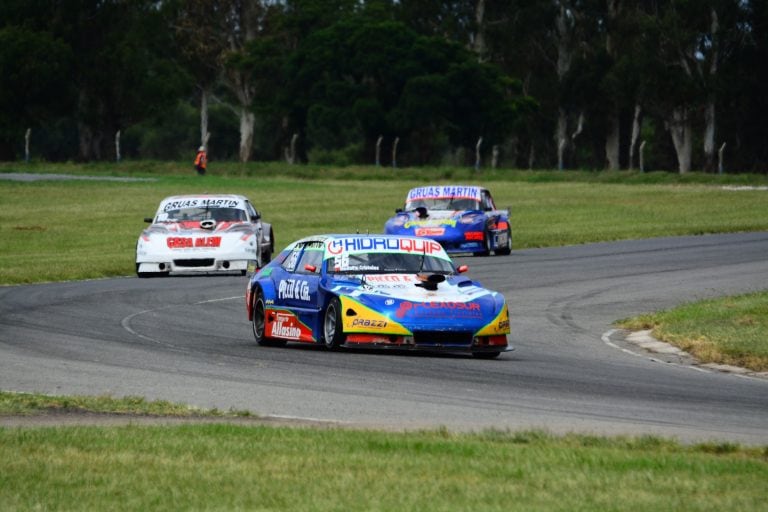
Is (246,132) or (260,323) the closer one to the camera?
(260,323)

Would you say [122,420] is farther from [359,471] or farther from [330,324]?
[330,324]

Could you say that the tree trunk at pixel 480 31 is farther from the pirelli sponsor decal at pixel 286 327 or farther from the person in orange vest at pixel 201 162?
the pirelli sponsor decal at pixel 286 327

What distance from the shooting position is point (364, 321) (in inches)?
620

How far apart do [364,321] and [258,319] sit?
2109 millimetres

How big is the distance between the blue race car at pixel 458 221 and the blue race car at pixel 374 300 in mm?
14751

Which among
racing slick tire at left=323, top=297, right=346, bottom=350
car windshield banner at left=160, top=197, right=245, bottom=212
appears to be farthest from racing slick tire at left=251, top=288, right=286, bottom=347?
car windshield banner at left=160, top=197, right=245, bottom=212

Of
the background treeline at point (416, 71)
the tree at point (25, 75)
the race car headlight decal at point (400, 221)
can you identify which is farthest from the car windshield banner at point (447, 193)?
the tree at point (25, 75)

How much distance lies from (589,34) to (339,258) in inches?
2891

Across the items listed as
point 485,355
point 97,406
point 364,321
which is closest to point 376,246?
→ point 364,321

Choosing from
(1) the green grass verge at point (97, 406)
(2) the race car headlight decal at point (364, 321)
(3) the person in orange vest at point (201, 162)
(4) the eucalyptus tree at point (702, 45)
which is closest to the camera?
(1) the green grass verge at point (97, 406)

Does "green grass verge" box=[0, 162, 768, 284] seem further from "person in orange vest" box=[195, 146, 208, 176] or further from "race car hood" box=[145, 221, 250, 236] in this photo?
"race car hood" box=[145, 221, 250, 236]

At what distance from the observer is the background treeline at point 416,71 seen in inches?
2958

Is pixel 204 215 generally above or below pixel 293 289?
below

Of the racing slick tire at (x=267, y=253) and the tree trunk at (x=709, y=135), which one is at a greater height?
the tree trunk at (x=709, y=135)
